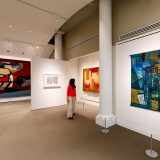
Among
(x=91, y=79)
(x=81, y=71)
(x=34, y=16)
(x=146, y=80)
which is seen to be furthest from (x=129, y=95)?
(x=81, y=71)

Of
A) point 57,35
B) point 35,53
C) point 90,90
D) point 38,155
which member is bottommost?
point 38,155

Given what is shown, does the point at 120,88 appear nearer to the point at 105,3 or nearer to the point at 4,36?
the point at 105,3

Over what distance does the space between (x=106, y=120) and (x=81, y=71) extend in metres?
5.01

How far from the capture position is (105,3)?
435cm

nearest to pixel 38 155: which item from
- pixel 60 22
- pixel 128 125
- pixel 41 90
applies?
pixel 128 125

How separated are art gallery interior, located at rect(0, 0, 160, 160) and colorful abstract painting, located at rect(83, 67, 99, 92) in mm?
1380

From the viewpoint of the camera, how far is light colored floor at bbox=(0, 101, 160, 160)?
8.90ft

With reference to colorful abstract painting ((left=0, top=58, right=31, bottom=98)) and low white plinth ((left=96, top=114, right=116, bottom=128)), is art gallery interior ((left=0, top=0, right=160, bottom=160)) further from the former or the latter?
colorful abstract painting ((left=0, top=58, right=31, bottom=98))

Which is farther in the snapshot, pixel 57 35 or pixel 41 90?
pixel 57 35

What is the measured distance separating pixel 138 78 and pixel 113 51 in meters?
1.39

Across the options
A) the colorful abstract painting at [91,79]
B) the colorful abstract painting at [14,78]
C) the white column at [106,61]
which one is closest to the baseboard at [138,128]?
the white column at [106,61]

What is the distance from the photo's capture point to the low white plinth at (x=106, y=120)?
13.9ft

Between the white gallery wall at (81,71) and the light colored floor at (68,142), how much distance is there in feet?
11.5

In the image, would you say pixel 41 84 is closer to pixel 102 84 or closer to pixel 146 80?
pixel 102 84
